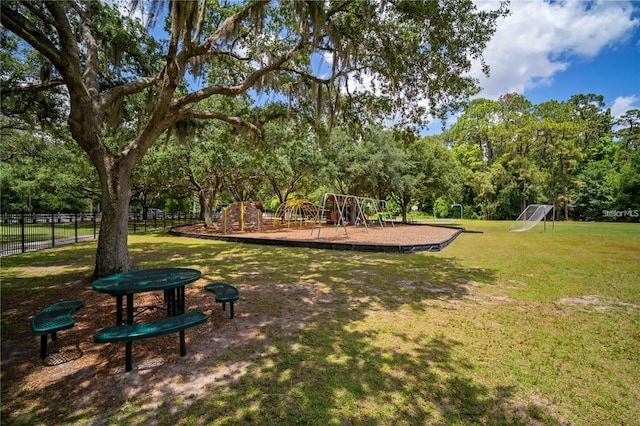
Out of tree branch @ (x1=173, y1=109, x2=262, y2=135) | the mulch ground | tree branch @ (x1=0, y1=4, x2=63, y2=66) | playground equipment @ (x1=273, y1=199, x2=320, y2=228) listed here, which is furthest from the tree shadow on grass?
playground equipment @ (x1=273, y1=199, x2=320, y2=228)

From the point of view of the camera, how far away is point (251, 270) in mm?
7566

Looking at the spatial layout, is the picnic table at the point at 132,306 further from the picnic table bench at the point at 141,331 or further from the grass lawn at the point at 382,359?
the grass lawn at the point at 382,359

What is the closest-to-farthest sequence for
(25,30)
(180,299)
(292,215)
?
(180,299), (25,30), (292,215)

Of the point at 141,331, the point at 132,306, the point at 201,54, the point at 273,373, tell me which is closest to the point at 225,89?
the point at 201,54

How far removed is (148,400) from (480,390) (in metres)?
2.73

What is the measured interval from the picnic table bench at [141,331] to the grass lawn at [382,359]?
0.23m

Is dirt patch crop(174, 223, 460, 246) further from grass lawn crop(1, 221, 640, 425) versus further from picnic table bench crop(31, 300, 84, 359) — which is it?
picnic table bench crop(31, 300, 84, 359)

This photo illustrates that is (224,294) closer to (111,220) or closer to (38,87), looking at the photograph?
(111,220)

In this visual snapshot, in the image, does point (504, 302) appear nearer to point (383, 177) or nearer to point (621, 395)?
point (621, 395)

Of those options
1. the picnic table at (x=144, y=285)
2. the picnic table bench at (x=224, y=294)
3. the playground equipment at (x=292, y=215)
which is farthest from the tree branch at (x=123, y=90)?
the playground equipment at (x=292, y=215)

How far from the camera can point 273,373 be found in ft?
9.74

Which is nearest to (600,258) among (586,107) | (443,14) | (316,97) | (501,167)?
(443,14)

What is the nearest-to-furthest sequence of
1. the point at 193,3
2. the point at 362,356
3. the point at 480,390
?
the point at 480,390 → the point at 362,356 → the point at 193,3

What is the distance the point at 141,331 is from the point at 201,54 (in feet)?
16.1
